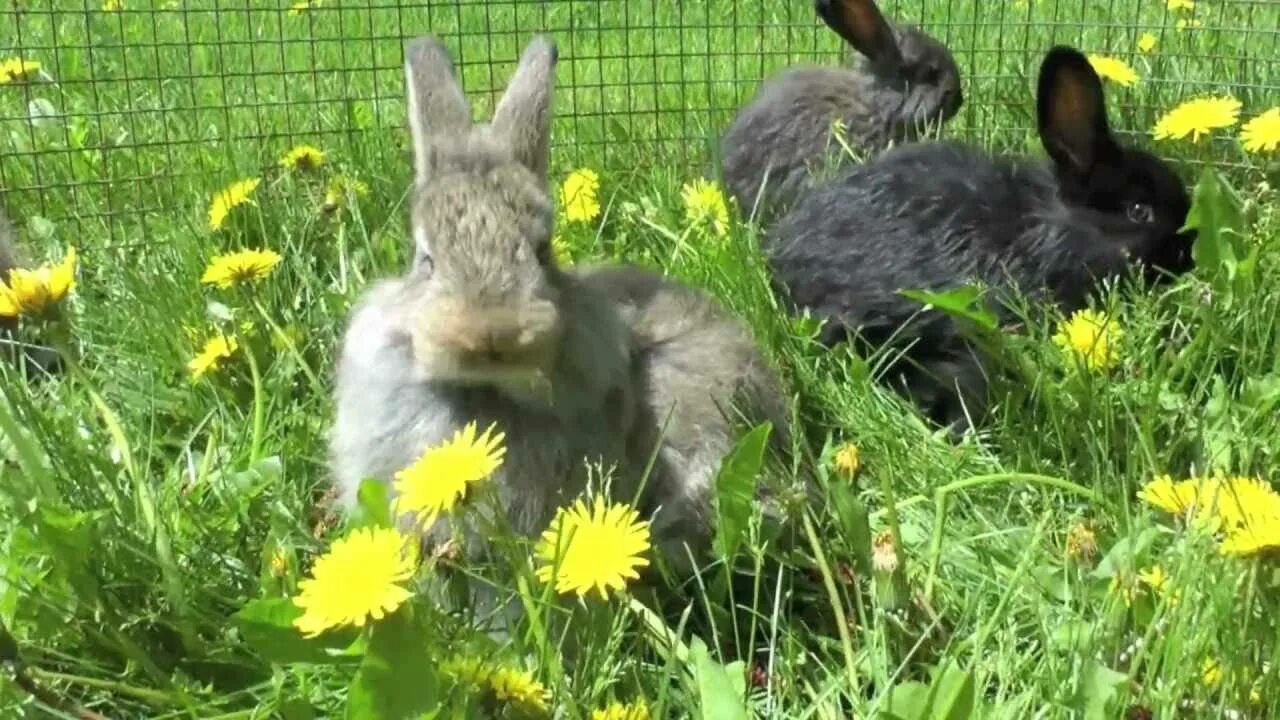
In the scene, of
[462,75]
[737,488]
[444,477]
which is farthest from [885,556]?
[462,75]

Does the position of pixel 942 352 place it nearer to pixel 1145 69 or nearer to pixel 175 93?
pixel 1145 69

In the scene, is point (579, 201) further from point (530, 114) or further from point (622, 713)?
point (622, 713)

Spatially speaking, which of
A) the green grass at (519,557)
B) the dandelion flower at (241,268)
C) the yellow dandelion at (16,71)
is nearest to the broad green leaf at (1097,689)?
the green grass at (519,557)

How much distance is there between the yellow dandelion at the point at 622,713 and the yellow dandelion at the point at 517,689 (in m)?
0.06

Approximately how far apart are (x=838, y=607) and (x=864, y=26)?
2.55 m

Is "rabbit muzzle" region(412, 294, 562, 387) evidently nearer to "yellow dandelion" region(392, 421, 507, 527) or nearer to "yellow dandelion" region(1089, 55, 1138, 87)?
"yellow dandelion" region(392, 421, 507, 527)

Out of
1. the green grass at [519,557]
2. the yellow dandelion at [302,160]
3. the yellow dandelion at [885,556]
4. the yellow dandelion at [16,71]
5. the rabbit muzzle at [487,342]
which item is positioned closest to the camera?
the green grass at [519,557]

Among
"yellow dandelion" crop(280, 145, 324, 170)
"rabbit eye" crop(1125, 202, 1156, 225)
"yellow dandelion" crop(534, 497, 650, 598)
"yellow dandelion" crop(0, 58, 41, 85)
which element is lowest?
"yellow dandelion" crop(534, 497, 650, 598)

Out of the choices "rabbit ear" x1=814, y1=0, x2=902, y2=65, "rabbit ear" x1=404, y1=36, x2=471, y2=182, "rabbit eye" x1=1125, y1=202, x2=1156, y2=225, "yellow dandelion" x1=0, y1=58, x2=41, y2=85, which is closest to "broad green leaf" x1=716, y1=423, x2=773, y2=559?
"rabbit ear" x1=404, y1=36, x2=471, y2=182

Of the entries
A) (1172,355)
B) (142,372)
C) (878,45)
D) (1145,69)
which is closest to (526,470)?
(142,372)

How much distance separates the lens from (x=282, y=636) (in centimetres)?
149

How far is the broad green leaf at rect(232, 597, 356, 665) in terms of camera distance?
1479 millimetres

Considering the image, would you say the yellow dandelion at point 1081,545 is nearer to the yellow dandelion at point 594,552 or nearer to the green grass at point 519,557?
the green grass at point 519,557

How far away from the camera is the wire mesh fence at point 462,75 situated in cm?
335
